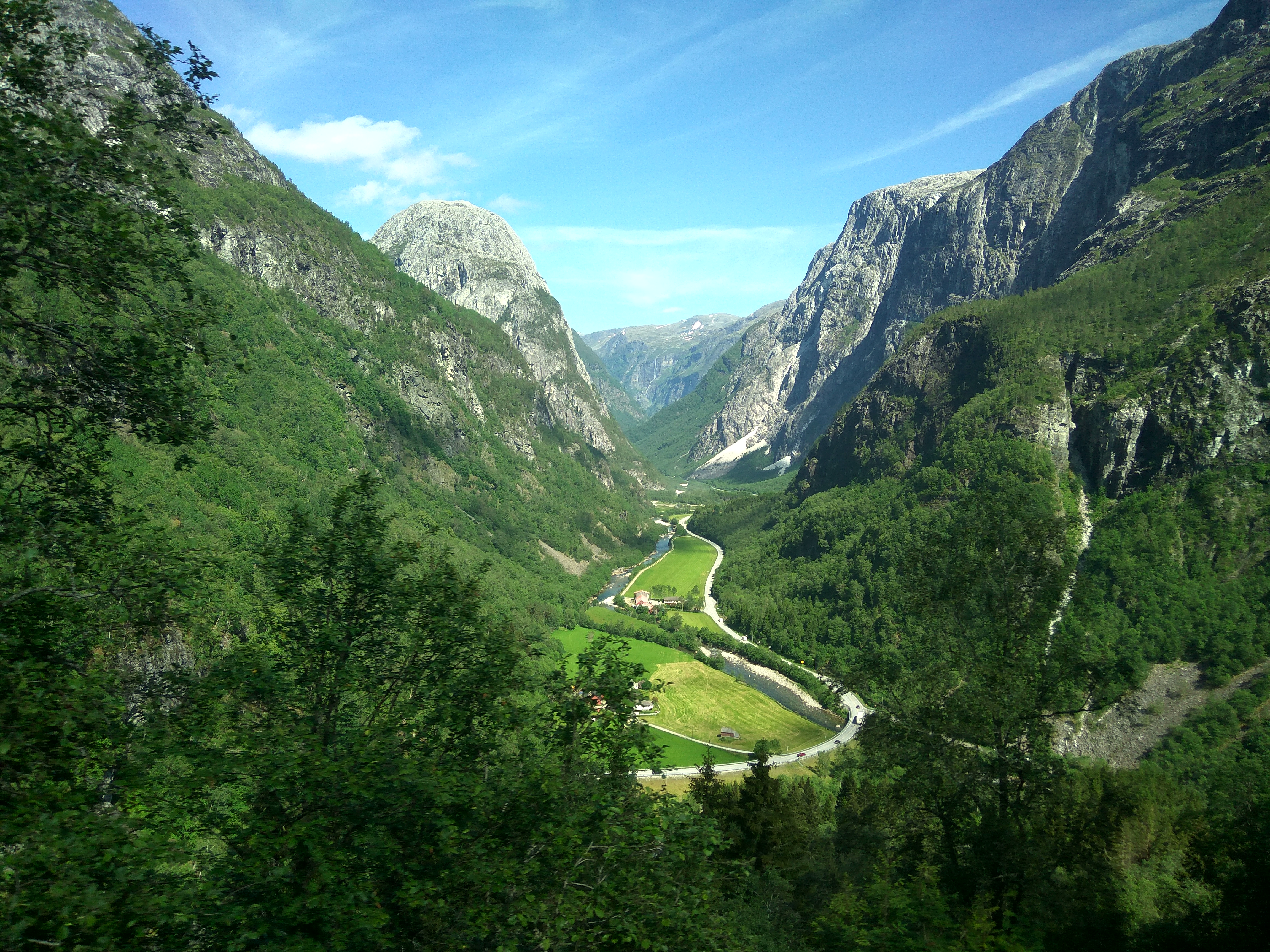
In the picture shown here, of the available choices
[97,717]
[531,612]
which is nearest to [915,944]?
[97,717]

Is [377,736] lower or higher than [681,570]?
higher

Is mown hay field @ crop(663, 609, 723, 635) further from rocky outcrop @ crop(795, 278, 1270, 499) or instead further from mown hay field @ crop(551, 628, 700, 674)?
rocky outcrop @ crop(795, 278, 1270, 499)

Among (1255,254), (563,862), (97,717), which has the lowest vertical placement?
(563,862)

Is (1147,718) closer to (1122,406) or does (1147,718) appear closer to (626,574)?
(1122,406)

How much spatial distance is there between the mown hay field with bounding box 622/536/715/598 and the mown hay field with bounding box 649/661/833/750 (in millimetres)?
42661

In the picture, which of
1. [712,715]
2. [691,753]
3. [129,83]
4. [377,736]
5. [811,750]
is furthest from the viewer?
[129,83]

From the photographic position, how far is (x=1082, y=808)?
2447 centimetres

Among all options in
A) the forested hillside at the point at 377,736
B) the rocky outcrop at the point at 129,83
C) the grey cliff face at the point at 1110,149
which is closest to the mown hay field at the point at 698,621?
the forested hillside at the point at 377,736

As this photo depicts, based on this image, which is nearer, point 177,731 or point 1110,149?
point 177,731

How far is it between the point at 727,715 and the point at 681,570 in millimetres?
68599

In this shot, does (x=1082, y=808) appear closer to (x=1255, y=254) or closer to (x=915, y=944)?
(x=915, y=944)

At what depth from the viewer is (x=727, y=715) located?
72.8 metres

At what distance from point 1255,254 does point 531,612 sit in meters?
105

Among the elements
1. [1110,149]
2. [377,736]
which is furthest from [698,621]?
[1110,149]
